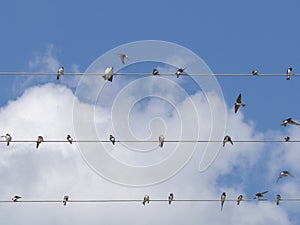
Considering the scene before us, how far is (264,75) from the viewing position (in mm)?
18656

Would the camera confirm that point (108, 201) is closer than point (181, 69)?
Yes

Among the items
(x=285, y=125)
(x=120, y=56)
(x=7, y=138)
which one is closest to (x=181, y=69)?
(x=120, y=56)

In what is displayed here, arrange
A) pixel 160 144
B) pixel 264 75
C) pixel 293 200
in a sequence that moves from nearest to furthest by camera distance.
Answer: pixel 264 75
pixel 293 200
pixel 160 144

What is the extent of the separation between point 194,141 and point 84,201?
3441mm

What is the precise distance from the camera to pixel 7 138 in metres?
26.5

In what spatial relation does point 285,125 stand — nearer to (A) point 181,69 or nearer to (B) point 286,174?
(B) point 286,174

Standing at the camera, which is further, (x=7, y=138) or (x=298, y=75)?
(x=7, y=138)

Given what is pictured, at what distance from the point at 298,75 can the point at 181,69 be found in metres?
6.64

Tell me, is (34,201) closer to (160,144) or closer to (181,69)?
(160,144)

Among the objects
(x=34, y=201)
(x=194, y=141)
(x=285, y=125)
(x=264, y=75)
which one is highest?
(x=285, y=125)

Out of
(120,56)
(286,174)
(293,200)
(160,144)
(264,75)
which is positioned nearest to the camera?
(264,75)

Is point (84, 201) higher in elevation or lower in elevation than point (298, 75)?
lower

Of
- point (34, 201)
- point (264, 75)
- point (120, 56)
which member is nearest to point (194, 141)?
point (264, 75)

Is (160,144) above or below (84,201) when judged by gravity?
above
